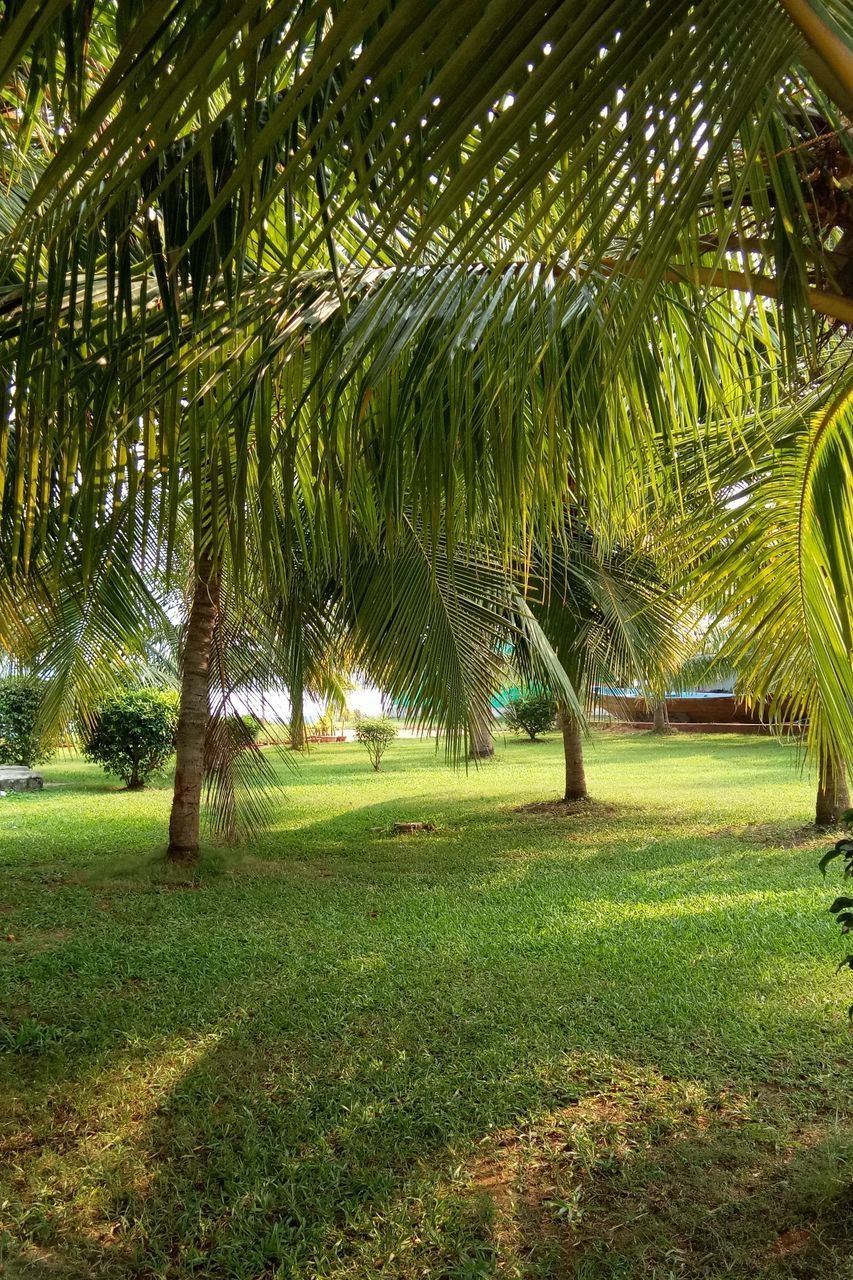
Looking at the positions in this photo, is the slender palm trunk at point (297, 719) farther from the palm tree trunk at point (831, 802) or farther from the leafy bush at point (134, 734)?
the leafy bush at point (134, 734)

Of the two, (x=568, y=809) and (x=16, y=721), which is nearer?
(x=568, y=809)

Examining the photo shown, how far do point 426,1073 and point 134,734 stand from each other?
10275 millimetres

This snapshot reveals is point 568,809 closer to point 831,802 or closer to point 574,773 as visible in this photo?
point 574,773

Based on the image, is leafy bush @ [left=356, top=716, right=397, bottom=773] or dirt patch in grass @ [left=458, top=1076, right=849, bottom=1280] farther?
leafy bush @ [left=356, top=716, right=397, bottom=773]

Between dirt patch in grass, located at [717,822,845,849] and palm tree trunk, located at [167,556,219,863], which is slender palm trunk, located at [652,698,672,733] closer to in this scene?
dirt patch in grass, located at [717,822,845,849]

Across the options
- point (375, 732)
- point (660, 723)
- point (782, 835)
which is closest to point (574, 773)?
point (782, 835)

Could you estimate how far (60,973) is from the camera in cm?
446

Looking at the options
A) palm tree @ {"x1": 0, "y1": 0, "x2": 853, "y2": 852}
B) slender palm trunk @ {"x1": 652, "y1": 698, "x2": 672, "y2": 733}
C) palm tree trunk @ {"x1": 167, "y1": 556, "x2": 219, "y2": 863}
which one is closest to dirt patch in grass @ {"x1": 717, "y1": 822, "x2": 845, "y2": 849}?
palm tree trunk @ {"x1": 167, "y1": 556, "x2": 219, "y2": 863}

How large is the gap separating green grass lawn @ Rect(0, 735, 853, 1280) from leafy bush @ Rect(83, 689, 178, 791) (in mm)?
5570

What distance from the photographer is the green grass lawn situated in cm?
233

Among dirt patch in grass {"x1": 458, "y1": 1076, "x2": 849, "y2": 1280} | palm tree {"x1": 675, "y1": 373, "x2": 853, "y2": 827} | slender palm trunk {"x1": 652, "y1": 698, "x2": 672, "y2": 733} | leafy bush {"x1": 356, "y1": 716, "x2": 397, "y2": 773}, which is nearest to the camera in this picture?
dirt patch in grass {"x1": 458, "y1": 1076, "x2": 849, "y2": 1280}

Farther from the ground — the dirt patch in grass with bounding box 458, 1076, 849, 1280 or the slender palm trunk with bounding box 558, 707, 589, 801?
the slender palm trunk with bounding box 558, 707, 589, 801

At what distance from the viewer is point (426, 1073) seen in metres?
3.23

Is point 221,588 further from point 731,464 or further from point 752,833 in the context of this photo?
point 752,833
